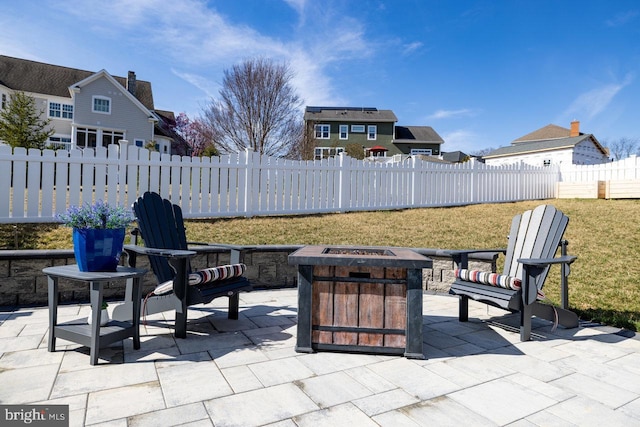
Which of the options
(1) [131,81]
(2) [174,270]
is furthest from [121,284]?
(1) [131,81]

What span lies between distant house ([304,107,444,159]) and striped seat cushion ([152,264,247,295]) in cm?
2852

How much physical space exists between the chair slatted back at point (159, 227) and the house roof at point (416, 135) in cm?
3249

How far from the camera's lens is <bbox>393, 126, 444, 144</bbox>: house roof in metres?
35.1

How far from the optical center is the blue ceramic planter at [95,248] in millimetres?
2561

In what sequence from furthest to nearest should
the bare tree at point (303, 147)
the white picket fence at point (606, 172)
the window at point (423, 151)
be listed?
the window at point (423, 151), the bare tree at point (303, 147), the white picket fence at point (606, 172)

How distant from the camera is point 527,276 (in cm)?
305

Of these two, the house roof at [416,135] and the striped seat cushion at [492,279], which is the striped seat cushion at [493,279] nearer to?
the striped seat cushion at [492,279]

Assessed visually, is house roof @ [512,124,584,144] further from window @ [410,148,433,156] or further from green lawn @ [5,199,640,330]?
green lawn @ [5,199,640,330]

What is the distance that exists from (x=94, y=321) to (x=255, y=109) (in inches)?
668

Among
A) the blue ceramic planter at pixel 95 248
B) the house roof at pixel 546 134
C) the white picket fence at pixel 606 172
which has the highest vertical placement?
the house roof at pixel 546 134

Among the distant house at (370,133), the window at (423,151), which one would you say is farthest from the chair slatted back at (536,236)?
the window at (423,151)

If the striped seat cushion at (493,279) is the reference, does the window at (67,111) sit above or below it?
above

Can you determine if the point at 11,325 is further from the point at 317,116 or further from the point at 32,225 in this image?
the point at 317,116

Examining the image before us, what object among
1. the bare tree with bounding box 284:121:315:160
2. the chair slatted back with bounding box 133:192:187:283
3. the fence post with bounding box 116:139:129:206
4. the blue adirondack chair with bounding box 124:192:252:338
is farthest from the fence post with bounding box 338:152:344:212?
the bare tree with bounding box 284:121:315:160
